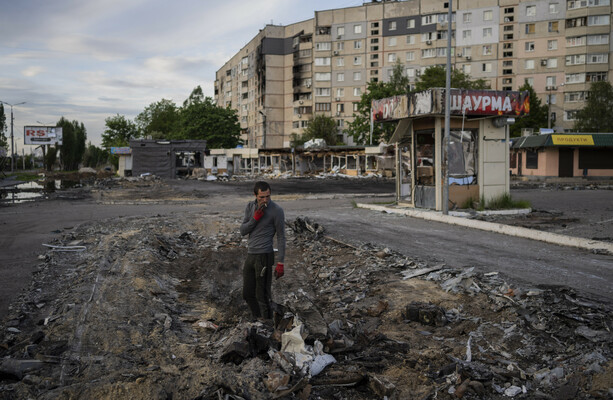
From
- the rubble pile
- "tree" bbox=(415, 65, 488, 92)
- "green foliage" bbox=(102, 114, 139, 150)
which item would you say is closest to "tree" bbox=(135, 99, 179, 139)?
"green foliage" bbox=(102, 114, 139, 150)

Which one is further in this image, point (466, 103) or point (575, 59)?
point (575, 59)

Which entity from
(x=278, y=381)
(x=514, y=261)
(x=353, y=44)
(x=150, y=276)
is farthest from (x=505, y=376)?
(x=353, y=44)

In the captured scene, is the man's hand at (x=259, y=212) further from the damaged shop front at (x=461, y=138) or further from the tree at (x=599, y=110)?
the tree at (x=599, y=110)

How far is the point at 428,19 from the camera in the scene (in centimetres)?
8088

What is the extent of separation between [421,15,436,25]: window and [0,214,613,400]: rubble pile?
78216mm

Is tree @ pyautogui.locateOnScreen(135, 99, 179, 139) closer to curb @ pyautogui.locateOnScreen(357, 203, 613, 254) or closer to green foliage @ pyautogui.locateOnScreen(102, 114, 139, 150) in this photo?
green foliage @ pyautogui.locateOnScreen(102, 114, 139, 150)

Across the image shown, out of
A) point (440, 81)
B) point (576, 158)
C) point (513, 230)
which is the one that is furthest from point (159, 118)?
point (513, 230)

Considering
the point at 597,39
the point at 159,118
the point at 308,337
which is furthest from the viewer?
the point at 159,118

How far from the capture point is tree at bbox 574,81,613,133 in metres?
65.8

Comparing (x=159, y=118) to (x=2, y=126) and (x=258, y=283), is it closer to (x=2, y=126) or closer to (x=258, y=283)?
(x=2, y=126)

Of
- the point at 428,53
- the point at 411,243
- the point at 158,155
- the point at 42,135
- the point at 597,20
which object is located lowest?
the point at 411,243

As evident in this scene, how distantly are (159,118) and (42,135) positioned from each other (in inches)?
1458

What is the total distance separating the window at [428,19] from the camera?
80.5 meters

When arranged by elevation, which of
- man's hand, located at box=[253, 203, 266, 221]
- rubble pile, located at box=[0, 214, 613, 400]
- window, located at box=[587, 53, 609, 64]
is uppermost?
window, located at box=[587, 53, 609, 64]
